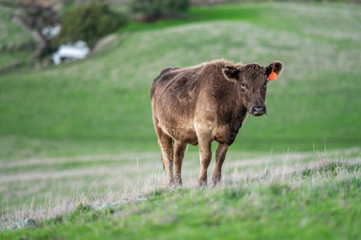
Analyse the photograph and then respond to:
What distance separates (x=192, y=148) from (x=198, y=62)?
18.4 meters

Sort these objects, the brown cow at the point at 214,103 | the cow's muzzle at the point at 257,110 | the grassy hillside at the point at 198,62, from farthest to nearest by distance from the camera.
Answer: the grassy hillside at the point at 198,62
the brown cow at the point at 214,103
the cow's muzzle at the point at 257,110

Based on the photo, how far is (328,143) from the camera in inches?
1471

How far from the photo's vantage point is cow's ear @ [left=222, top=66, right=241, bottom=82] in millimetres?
8656

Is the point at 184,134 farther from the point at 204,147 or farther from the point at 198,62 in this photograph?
the point at 198,62

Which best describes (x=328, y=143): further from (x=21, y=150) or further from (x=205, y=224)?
(x=205, y=224)

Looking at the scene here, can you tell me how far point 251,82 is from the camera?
333 inches

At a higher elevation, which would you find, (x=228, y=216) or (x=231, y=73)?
(x=231, y=73)

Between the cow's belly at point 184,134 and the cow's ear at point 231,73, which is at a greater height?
the cow's ear at point 231,73

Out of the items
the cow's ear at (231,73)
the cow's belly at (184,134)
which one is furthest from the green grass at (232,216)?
the cow's ear at (231,73)

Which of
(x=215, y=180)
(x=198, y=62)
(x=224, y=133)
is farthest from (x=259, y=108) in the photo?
(x=198, y=62)

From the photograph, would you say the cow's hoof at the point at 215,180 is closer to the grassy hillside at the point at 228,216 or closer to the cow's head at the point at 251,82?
the grassy hillside at the point at 228,216

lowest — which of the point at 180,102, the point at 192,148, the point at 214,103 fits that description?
the point at 192,148

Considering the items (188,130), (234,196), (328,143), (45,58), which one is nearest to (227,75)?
(188,130)

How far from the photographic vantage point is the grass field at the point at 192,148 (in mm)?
5906
